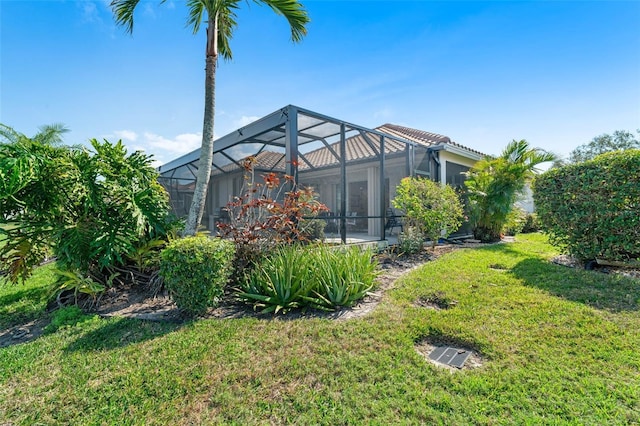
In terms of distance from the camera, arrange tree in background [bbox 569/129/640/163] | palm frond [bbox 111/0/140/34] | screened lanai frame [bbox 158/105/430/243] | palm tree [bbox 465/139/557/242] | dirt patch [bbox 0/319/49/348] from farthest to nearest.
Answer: tree in background [bbox 569/129/640/163], palm tree [bbox 465/139/557/242], screened lanai frame [bbox 158/105/430/243], palm frond [bbox 111/0/140/34], dirt patch [bbox 0/319/49/348]

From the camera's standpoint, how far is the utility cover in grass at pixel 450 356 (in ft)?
8.18

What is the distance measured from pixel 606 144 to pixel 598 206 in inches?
1355

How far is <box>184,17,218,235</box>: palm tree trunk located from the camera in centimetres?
491

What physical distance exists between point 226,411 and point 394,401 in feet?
3.92

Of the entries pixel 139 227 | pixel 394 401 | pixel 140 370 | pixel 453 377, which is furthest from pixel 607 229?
pixel 139 227

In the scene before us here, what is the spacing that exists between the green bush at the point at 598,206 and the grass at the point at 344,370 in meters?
1.97

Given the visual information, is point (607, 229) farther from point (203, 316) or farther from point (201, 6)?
point (201, 6)

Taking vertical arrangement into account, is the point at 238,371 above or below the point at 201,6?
below

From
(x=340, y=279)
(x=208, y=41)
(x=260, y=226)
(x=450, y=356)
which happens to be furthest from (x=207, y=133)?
(x=450, y=356)

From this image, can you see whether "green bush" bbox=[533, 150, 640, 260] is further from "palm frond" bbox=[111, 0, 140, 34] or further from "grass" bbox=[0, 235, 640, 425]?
"palm frond" bbox=[111, 0, 140, 34]

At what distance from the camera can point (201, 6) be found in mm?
5277

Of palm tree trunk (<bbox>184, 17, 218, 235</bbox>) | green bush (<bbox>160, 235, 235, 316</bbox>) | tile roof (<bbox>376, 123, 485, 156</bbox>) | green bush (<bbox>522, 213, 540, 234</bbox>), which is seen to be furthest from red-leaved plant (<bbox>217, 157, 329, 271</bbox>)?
green bush (<bbox>522, 213, 540, 234</bbox>)

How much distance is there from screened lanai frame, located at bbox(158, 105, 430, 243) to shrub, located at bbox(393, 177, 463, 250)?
824mm

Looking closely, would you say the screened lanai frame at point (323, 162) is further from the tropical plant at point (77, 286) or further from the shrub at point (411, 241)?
the tropical plant at point (77, 286)
